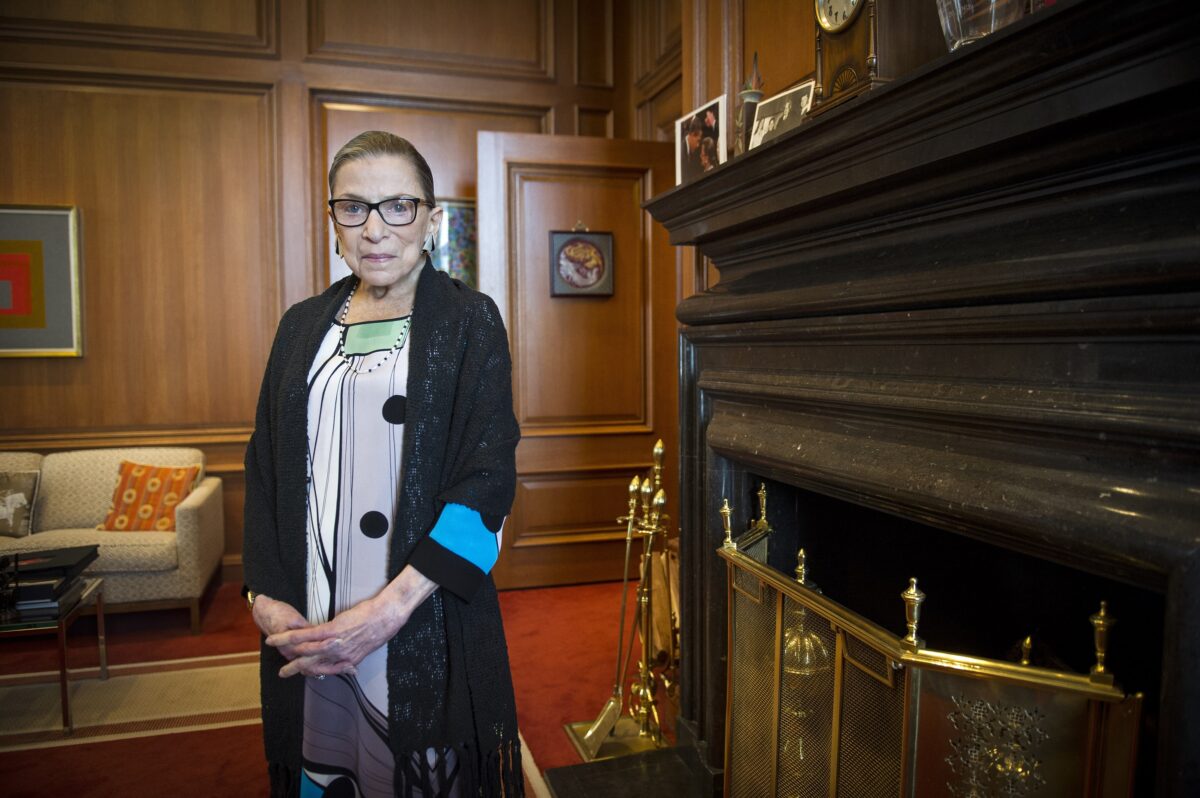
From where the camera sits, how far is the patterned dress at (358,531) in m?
1.25

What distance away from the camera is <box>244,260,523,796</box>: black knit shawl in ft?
4.08

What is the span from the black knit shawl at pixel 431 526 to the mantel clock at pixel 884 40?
0.78 metres

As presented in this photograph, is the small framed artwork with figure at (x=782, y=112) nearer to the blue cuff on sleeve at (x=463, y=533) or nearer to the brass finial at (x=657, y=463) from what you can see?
the brass finial at (x=657, y=463)

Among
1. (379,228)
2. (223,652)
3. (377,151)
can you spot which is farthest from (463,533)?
(223,652)

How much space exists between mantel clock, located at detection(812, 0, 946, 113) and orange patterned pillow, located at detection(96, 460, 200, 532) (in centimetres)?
350

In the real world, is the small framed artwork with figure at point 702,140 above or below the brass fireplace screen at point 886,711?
above

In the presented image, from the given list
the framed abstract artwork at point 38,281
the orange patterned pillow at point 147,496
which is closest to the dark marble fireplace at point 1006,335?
the orange patterned pillow at point 147,496

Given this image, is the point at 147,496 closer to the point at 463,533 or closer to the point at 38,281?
the point at 38,281

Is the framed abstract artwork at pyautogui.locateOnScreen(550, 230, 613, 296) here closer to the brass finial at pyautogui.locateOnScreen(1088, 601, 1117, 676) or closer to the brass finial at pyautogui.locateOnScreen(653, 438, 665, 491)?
the brass finial at pyautogui.locateOnScreen(653, 438, 665, 491)

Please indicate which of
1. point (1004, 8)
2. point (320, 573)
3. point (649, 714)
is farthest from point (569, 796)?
point (1004, 8)

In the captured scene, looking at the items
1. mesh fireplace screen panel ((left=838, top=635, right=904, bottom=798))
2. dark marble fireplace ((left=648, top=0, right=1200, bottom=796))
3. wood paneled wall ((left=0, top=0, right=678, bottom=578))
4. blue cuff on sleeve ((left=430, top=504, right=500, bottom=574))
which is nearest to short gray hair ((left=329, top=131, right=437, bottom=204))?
blue cuff on sleeve ((left=430, top=504, right=500, bottom=574))

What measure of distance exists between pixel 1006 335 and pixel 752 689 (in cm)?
95

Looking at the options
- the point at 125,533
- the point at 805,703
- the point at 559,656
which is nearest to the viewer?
the point at 805,703

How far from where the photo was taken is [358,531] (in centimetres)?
125
